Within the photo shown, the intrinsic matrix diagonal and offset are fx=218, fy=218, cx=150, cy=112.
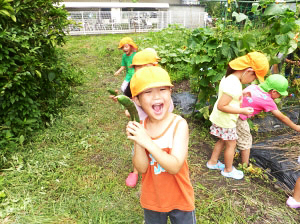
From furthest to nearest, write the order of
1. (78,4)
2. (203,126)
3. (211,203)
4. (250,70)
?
(78,4)
(203,126)
(211,203)
(250,70)

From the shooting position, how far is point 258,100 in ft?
7.47

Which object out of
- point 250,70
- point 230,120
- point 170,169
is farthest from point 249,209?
point 170,169

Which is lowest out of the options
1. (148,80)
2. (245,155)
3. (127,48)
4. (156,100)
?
(245,155)

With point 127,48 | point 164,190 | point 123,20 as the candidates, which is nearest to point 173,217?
point 164,190

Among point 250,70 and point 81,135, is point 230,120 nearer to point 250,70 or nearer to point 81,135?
point 250,70

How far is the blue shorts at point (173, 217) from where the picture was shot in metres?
1.48

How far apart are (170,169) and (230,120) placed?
1.45 m

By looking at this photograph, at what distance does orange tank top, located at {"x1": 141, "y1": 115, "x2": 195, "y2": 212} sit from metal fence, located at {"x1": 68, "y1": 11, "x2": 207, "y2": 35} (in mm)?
10999

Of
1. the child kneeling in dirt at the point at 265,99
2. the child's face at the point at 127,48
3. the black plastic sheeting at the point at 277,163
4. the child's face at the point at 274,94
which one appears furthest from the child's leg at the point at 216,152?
the child's face at the point at 127,48

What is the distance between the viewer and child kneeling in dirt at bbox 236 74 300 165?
2170mm

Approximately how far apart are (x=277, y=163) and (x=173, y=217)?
1.80 m

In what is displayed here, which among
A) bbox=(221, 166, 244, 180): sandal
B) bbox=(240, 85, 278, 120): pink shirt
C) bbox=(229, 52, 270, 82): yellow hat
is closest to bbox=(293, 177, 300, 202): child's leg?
bbox=(221, 166, 244, 180): sandal

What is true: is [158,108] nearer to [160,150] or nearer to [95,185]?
[160,150]

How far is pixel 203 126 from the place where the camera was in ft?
11.7
